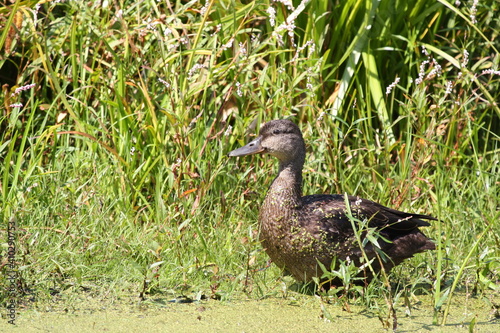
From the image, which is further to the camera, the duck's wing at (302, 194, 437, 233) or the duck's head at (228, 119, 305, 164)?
the duck's head at (228, 119, 305, 164)

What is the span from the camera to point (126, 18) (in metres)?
5.08

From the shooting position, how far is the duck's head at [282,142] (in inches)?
166

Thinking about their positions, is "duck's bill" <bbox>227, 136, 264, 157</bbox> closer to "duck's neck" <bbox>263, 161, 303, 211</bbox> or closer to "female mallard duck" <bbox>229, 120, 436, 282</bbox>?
"female mallard duck" <bbox>229, 120, 436, 282</bbox>

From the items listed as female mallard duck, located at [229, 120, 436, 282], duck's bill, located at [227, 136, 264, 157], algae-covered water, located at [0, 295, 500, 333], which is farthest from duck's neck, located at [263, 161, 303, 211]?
algae-covered water, located at [0, 295, 500, 333]

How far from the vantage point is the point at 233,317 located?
11.7ft

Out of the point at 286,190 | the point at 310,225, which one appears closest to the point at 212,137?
the point at 286,190

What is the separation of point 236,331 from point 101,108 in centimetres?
210

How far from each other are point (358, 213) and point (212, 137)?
1.12 m

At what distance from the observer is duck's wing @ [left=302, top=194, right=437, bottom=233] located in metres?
3.99

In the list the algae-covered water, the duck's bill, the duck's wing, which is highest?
the duck's bill

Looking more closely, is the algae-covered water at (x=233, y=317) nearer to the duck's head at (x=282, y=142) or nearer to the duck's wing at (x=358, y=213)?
the duck's wing at (x=358, y=213)

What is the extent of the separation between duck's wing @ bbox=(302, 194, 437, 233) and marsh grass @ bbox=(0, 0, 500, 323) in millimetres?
244

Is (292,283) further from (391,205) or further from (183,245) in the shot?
(391,205)

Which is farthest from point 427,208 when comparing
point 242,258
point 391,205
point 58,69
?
point 58,69
